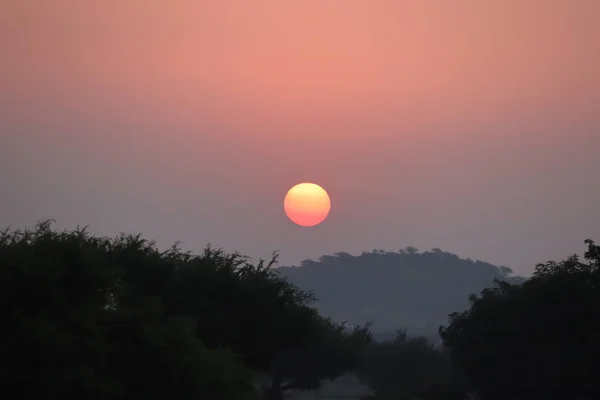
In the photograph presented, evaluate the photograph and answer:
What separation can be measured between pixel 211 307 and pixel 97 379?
18951 mm

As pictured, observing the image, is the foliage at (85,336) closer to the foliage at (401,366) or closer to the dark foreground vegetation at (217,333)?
the dark foreground vegetation at (217,333)

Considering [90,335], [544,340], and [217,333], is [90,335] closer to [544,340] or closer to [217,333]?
[217,333]

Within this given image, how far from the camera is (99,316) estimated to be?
33.0 meters

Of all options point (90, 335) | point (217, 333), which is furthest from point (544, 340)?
point (90, 335)

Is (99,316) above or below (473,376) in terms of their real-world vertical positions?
below

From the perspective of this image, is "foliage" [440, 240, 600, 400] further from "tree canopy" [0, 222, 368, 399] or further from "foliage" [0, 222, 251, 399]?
"foliage" [0, 222, 251, 399]

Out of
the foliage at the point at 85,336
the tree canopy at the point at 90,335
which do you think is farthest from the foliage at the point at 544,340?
the foliage at the point at 85,336

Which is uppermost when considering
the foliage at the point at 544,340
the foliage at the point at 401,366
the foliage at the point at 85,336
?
the foliage at the point at 401,366

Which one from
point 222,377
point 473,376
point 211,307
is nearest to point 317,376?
point 473,376

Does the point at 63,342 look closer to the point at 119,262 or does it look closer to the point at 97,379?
the point at 97,379

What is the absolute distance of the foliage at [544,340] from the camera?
1987 inches

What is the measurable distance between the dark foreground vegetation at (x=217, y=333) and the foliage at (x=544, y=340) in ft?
0.24

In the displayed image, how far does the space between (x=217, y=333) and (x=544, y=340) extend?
1731 centimetres

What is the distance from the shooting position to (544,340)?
52.2m
